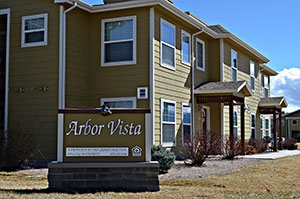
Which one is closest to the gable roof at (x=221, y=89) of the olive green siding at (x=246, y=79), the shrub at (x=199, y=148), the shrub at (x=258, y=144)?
the olive green siding at (x=246, y=79)

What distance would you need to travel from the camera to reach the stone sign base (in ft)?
29.2

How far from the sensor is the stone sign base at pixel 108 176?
891 centimetres

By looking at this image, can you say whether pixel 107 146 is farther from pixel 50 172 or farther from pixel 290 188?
pixel 290 188

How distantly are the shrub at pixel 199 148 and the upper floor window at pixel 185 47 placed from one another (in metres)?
3.96

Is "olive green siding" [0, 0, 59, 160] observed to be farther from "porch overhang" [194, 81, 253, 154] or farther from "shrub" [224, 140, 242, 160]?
"shrub" [224, 140, 242, 160]

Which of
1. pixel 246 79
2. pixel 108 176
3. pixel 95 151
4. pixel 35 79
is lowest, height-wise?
pixel 108 176

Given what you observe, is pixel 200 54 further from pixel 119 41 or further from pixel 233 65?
pixel 119 41

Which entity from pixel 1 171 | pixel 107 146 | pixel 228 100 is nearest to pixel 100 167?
pixel 107 146

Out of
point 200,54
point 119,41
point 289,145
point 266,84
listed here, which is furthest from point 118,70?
point 266,84

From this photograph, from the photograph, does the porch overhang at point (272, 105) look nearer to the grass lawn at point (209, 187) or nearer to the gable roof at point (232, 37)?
the gable roof at point (232, 37)

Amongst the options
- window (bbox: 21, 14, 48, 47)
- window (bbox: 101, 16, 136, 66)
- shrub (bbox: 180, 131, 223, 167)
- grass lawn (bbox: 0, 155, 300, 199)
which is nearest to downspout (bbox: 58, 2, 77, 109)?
window (bbox: 21, 14, 48, 47)

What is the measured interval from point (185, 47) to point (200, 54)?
177 cm

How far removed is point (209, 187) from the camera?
965cm

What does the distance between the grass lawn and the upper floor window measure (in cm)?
621
